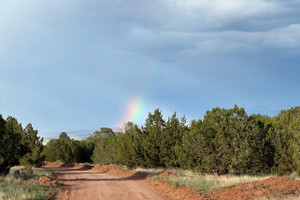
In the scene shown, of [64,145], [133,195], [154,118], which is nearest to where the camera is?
[133,195]

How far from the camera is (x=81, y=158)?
70188 mm

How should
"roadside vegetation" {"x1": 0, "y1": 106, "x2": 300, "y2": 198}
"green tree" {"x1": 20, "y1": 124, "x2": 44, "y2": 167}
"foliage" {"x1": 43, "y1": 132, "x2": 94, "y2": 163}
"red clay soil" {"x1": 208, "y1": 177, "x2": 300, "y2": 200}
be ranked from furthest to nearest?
"foliage" {"x1": 43, "y1": 132, "x2": 94, "y2": 163} → "green tree" {"x1": 20, "y1": 124, "x2": 44, "y2": 167} → "roadside vegetation" {"x1": 0, "y1": 106, "x2": 300, "y2": 198} → "red clay soil" {"x1": 208, "y1": 177, "x2": 300, "y2": 200}

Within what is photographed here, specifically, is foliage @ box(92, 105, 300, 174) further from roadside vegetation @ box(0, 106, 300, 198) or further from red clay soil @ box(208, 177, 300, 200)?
red clay soil @ box(208, 177, 300, 200)

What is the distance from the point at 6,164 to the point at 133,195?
11851mm

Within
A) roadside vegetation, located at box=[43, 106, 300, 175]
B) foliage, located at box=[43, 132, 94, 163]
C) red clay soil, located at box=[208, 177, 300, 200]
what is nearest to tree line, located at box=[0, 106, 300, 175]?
roadside vegetation, located at box=[43, 106, 300, 175]

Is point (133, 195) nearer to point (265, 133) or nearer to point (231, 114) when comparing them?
point (231, 114)

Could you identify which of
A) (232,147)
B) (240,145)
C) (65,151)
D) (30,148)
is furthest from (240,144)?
(65,151)

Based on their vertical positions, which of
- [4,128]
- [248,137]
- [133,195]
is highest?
[4,128]

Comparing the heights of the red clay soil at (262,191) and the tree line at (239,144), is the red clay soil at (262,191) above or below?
below

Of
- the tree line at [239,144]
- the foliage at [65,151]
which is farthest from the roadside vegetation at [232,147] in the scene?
the foliage at [65,151]

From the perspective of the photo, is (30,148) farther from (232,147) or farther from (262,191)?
(262,191)

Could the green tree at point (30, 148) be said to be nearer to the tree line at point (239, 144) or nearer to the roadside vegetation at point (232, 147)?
the roadside vegetation at point (232, 147)

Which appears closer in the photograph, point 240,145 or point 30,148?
point 240,145

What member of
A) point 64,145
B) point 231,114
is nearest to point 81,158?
point 64,145
